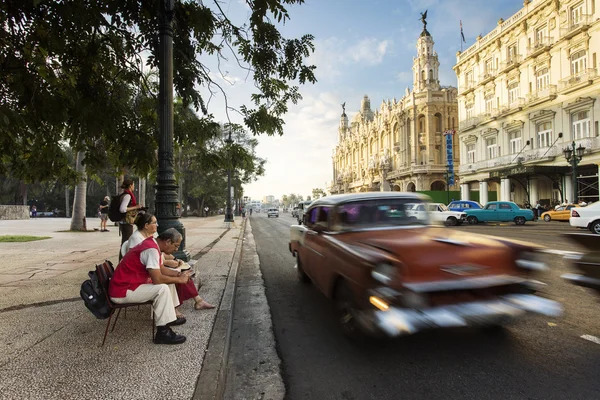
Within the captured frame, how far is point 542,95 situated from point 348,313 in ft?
110

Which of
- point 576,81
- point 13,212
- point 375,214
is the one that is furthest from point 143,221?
point 13,212

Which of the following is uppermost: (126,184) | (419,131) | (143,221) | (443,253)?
(419,131)

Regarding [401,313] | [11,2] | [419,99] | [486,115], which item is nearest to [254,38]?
[11,2]

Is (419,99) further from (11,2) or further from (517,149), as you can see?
(11,2)

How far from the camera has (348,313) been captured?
141 inches

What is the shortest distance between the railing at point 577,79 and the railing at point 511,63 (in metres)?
5.36

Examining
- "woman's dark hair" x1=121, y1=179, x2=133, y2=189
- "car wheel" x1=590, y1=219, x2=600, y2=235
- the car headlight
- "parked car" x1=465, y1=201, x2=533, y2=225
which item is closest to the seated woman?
"woman's dark hair" x1=121, y1=179, x2=133, y2=189

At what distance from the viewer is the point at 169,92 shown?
194 inches

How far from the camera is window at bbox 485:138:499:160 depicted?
1357 inches

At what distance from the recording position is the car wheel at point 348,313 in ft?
11.2

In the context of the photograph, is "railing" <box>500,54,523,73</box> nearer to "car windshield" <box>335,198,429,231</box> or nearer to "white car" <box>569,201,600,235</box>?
"white car" <box>569,201,600,235</box>

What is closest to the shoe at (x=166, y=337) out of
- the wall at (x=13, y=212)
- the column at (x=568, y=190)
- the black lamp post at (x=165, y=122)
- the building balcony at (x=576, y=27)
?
the black lamp post at (x=165, y=122)

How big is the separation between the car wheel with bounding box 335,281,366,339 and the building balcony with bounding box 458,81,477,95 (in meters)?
40.7

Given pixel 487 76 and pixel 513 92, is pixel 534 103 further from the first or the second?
pixel 487 76
